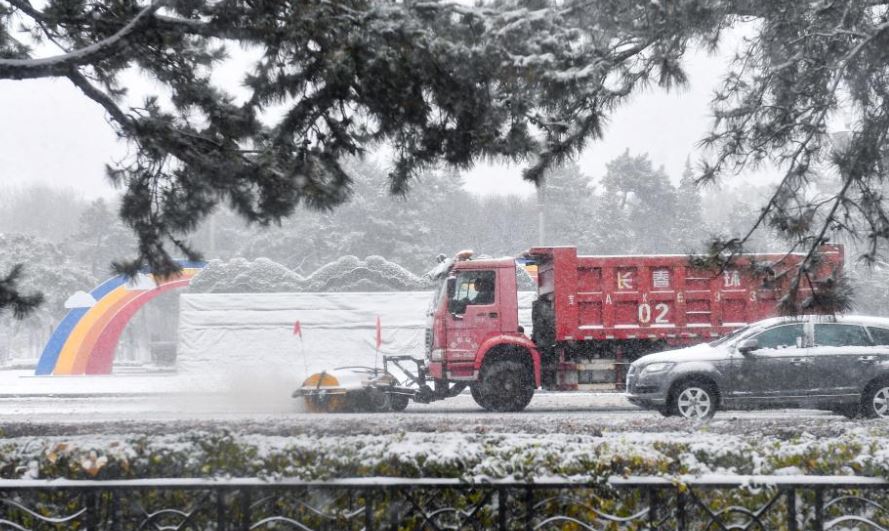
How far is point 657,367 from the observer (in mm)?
12938

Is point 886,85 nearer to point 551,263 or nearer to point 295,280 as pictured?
point 551,263

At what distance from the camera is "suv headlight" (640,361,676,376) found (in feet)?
42.3

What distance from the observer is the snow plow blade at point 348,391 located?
1487cm

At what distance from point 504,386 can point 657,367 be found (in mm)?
2955

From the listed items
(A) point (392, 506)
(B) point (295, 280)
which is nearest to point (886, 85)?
(A) point (392, 506)

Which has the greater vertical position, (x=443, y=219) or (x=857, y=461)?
(x=443, y=219)

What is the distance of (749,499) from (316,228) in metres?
41.5

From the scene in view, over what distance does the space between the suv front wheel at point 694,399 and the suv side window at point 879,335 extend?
248 cm

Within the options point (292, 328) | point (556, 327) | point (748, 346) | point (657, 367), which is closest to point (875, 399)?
point (748, 346)

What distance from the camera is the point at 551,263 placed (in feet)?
51.6

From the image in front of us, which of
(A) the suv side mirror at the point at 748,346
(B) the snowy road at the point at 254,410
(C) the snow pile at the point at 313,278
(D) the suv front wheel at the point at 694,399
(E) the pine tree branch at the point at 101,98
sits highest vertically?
(C) the snow pile at the point at 313,278

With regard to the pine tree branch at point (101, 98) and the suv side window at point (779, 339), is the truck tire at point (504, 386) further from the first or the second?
the pine tree branch at point (101, 98)

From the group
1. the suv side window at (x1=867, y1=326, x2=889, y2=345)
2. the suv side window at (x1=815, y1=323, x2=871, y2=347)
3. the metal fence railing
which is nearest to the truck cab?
the suv side window at (x1=815, y1=323, x2=871, y2=347)

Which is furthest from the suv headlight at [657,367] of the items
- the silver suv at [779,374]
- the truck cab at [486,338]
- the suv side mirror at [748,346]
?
the truck cab at [486,338]
